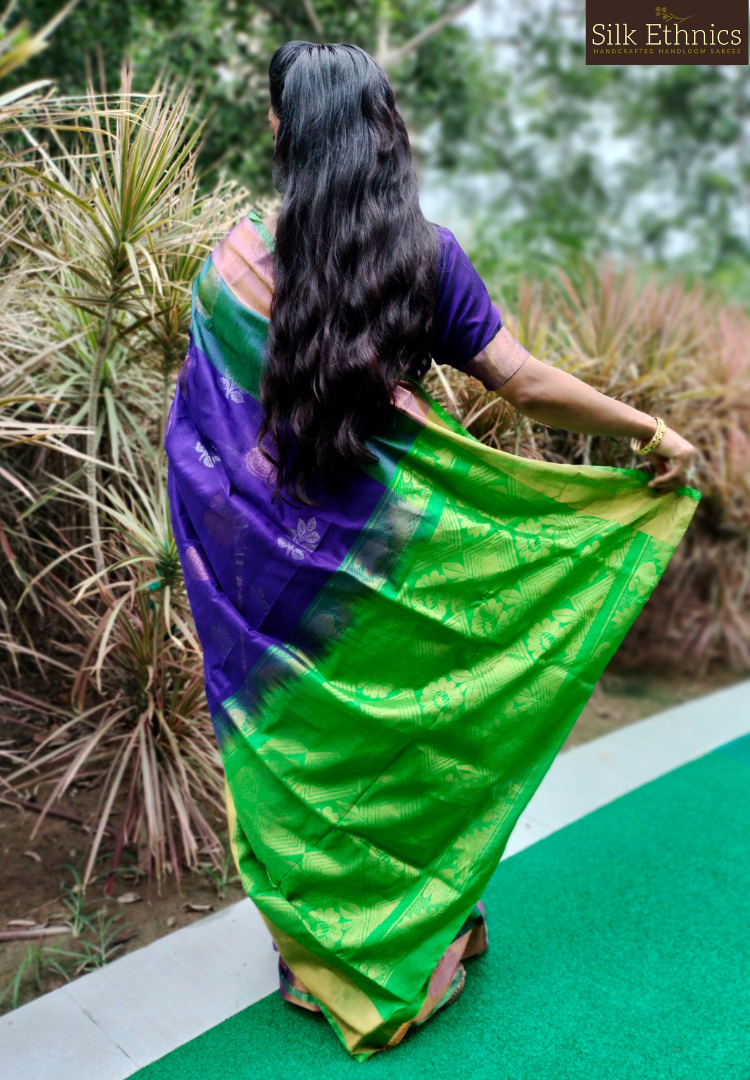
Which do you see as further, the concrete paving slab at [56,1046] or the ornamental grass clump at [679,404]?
the ornamental grass clump at [679,404]

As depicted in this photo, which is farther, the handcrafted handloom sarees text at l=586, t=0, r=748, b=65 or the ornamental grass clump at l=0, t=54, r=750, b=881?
the handcrafted handloom sarees text at l=586, t=0, r=748, b=65

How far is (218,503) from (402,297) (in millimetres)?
538

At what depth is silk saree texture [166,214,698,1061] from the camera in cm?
169

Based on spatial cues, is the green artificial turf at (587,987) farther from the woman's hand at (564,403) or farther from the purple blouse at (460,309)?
the purple blouse at (460,309)

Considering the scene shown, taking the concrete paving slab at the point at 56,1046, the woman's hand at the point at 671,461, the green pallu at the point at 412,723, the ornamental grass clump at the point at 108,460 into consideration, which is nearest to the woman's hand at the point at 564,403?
the woman's hand at the point at 671,461

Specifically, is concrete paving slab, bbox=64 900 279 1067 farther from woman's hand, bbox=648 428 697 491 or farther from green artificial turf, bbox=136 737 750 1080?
woman's hand, bbox=648 428 697 491

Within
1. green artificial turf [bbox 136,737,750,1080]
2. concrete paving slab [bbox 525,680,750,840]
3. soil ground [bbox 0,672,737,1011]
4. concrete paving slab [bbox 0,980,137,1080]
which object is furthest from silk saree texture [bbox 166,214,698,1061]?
concrete paving slab [bbox 525,680,750,840]

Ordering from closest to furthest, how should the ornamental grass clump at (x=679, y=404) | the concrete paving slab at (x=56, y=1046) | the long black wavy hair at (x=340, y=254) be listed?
the long black wavy hair at (x=340, y=254)
the concrete paving slab at (x=56, y=1046)
the ornamental grass clump at (x=679, y=404)

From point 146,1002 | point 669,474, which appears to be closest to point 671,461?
point 669,474

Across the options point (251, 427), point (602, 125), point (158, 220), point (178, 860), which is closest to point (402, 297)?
point (251, 427)

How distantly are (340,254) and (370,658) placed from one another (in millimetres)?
770

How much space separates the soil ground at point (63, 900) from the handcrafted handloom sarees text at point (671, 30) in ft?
12.0

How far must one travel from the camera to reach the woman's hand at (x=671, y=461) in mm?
1889

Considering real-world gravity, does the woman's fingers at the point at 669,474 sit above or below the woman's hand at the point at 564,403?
below
